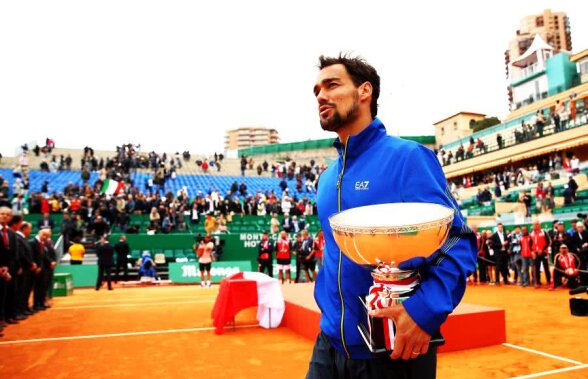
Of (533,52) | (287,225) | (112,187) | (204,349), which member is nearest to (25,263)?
(204,349)

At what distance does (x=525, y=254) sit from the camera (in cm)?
1242

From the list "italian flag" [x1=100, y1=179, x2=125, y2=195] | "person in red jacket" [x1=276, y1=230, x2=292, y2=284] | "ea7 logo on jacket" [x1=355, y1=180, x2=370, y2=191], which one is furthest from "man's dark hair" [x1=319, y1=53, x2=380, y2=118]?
"italian flag" [x1=100, y1=179, x2=125, y2=195]

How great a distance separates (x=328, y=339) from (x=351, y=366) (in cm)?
18

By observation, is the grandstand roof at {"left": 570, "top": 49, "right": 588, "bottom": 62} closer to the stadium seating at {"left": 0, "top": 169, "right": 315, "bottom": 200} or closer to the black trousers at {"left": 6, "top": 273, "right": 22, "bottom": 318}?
the stadium seating at {"left": 0, "top": 169, "right": 315, "bottom": 200}

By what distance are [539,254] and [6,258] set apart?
12740 millimetres

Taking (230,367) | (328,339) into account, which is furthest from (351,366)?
(230,367)

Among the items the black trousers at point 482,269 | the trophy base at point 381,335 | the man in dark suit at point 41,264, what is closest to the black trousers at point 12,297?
the man in dark suit at point 41,264

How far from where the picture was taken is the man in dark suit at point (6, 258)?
7.20 meters

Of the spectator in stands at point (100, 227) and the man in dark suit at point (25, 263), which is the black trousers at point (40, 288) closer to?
the man in dark suit at point (25, 263)

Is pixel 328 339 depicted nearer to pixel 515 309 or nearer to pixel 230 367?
pixel 230 367

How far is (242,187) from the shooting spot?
28.3 metres

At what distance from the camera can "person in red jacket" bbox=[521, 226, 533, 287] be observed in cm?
1227

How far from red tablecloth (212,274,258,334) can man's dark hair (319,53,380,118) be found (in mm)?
5609

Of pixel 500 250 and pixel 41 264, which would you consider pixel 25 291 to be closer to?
pixel 41 264
